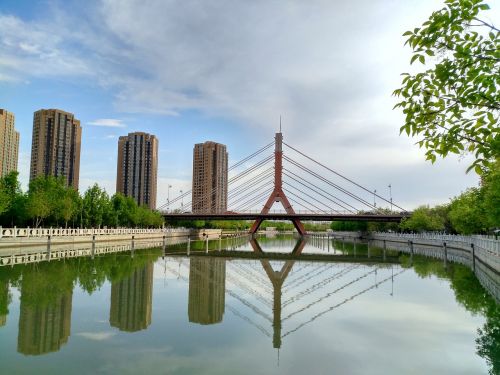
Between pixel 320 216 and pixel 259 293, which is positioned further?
pixel 320 216

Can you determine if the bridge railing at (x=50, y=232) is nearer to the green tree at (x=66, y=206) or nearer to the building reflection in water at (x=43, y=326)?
the green tree at (x=66, y=206)

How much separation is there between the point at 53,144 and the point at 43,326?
110739 mm

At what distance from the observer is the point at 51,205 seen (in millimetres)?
51312

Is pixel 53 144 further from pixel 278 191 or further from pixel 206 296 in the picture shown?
pixel 206 296

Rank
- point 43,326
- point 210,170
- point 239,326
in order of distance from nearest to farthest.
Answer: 1. point 43,326
2. point 239,326
3. point 210,170

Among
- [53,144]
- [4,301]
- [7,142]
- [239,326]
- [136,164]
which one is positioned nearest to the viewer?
[239,326]

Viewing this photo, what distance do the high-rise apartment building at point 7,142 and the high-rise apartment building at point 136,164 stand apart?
29.9 meters

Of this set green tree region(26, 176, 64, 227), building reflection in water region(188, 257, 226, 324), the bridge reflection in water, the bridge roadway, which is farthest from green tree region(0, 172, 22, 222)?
building reflection in water region(188, 257, 226, 324)

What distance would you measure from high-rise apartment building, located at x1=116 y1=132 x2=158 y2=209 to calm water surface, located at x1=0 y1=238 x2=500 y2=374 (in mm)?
117607

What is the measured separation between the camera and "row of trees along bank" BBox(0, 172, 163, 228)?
4816 centimetres

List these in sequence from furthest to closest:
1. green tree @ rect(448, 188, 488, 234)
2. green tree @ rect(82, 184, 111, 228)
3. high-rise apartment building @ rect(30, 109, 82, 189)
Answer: high-rise apartment building @ rect(30, 109, 82, 189) → green tree @ rect(82, 184, 111, 228) → green tree @ rect(448, 188, 488, 234)

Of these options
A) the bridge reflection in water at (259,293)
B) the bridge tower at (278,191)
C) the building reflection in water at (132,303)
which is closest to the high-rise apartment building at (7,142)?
the bridge tower at (278,191)

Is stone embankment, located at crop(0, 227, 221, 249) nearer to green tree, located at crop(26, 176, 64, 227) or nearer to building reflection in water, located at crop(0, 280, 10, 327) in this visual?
green tree, located at crop(26, 176, 64, 227)

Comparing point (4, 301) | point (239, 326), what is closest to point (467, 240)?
point (239, 326)
